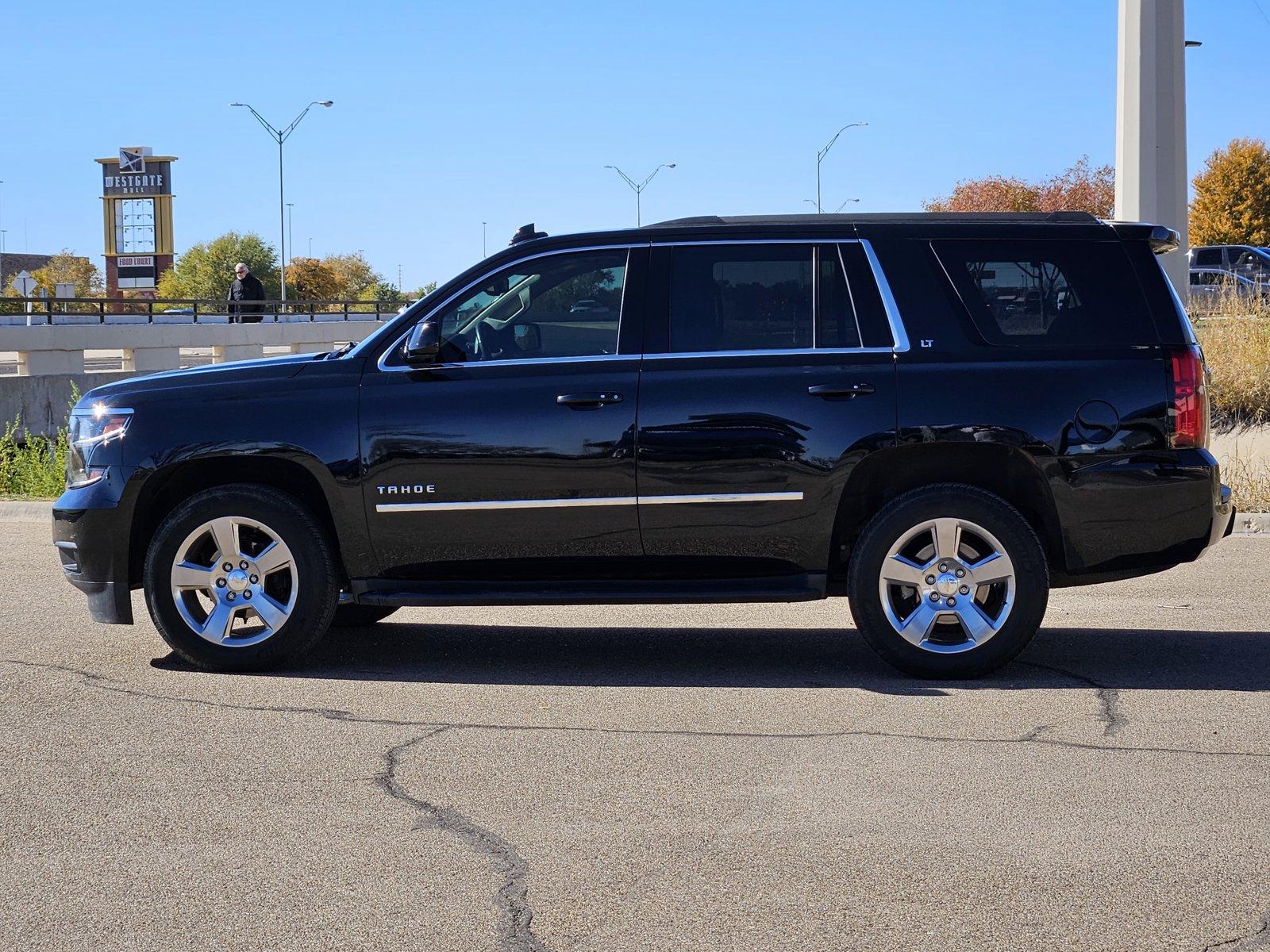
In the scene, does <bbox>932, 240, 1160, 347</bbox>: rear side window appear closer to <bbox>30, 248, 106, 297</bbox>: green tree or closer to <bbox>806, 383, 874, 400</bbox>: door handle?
<bbox>806, 383, 874, 400</bbox>: door handle

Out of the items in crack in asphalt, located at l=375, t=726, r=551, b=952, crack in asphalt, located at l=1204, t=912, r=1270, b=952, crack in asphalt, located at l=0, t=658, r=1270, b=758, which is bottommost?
crack in asphalt, located at l=1204, t=912, r=1270, b=952

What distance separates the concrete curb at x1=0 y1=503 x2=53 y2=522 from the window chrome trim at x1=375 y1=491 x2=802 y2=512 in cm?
826

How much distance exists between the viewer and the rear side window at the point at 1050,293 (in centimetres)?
705

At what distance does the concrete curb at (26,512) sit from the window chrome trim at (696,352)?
809 centimetres

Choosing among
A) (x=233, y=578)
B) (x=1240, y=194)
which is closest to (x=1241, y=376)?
(x=233, y=578)

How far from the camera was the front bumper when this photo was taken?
7.31 metres

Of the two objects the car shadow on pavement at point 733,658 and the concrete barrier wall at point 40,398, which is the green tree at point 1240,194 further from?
the car shadow on pavement at point 733,658

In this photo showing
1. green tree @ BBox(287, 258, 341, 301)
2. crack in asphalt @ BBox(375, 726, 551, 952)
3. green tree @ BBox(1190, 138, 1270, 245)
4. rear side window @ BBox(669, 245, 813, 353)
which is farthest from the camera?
green tree @ BBox(287, 258, 341, 301)

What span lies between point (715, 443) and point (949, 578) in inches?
45.8

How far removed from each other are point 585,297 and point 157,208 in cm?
13440

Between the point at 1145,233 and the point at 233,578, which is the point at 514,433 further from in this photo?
the point at 1145,233

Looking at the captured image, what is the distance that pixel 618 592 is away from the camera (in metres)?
7.02

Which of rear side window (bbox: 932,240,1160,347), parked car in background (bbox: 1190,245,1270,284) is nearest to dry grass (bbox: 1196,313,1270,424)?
rear side window (bbox: 932,240,1160,347)

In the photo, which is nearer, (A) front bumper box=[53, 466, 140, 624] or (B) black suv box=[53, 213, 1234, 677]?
(B) black suv box=[53, 213, 1234, 677]
